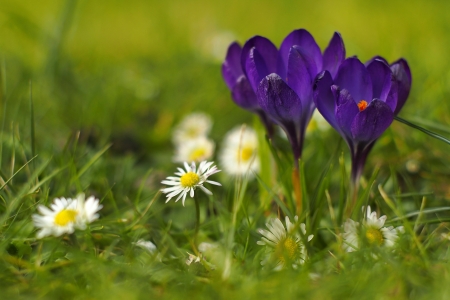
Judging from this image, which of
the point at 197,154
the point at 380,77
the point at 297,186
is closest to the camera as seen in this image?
the point at 380,77

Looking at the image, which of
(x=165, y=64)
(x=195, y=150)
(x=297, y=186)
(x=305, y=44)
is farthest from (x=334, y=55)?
(x=165, y=64)

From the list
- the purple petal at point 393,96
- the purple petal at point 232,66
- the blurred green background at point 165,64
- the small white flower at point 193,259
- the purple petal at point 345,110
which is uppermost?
the blurred green background at point 165,64

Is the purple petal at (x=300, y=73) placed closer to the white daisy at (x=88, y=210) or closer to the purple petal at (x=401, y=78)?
the purple petal at (x=401, y=78)

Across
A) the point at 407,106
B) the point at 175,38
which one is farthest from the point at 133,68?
the point at 407,106

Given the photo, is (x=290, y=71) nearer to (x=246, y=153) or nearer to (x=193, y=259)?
(x=193, y=259)

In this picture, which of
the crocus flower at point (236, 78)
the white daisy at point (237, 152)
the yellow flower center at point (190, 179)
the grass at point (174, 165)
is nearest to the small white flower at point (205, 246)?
the grass at point (174, 165)

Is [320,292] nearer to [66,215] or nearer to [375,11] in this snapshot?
[66,215]
